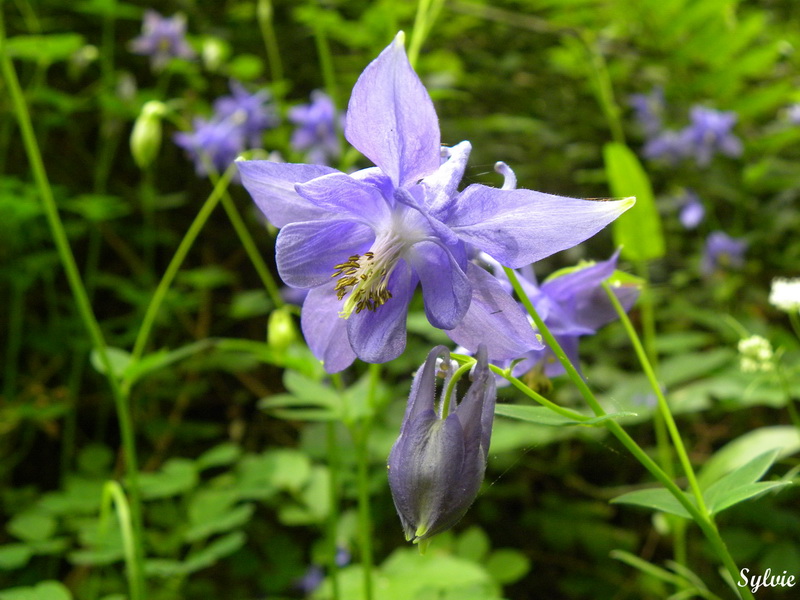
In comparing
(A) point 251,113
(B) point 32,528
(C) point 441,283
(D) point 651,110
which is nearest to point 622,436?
(C) point 441,283

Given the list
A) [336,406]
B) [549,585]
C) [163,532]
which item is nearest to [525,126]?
[336,406]

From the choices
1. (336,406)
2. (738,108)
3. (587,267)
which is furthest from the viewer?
(738,108)

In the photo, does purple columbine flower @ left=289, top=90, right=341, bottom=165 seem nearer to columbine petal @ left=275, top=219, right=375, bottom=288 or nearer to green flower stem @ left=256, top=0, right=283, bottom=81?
green flower stem @ left=256, top=0, right=283, bottom=81

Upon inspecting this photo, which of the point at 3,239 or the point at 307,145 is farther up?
the point at 307,145

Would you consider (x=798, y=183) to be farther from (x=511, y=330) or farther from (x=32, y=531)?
(x=32, y=531)

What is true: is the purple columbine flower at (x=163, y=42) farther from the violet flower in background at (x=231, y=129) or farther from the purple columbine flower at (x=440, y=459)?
the purple columbine flower at (x=440, y=459)

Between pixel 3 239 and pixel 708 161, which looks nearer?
pixel 3 239
